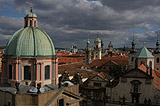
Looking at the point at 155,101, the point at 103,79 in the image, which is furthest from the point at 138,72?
the point at 103,79

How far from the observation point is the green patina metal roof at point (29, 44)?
1203 inches

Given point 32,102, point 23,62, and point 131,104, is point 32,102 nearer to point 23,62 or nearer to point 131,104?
point 23,62

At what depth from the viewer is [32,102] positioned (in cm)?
2594

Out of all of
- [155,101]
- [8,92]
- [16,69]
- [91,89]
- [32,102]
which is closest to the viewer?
[32,102]

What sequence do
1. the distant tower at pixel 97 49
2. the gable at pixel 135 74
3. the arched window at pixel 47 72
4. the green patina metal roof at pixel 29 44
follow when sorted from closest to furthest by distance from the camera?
the green patina metal roof at pixel 29 44 → the arched window at pixel 47 72 → the gable at pixel 135 74 → the distant tower at pixel 97 49

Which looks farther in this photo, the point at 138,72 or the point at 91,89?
the point at 91,89

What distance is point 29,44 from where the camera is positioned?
30.7m

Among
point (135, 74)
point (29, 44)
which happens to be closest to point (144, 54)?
point (135, 74)

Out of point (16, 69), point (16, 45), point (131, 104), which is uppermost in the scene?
point (16, 45)

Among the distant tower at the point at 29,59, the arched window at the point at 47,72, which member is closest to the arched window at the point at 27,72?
the distant tower at the point at 29,59

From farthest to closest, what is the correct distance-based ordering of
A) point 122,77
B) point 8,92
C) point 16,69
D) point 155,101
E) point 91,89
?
point 91,89, point 122,77, point 155,101, point 16,69, point 8,92

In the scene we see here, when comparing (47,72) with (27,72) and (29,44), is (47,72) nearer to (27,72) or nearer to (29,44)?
(27,72)

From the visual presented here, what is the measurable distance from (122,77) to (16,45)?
20.9m

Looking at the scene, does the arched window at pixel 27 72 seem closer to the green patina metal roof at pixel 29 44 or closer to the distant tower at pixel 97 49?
the green patina metal roof at pixel 29 44
